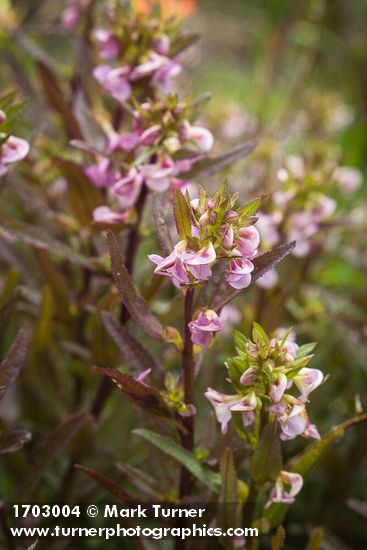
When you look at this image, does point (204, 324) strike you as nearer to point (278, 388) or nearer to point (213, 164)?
point (278, 388)

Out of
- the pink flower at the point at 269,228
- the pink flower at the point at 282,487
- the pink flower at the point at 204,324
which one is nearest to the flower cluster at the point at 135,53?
the pink flower at the point at 269,228

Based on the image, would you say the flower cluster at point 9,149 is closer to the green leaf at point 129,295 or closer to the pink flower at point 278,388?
the green leaf at point 129,295

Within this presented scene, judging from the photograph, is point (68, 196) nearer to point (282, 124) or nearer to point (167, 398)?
point (167, 398)

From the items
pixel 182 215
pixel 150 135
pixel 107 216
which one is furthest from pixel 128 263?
pixel 182 215

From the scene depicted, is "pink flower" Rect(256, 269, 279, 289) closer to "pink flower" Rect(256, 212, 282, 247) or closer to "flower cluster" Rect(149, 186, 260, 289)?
"pink flower" Rect(256, 212, 282, 247)

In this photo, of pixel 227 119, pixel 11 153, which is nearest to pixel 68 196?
pixel 11 153

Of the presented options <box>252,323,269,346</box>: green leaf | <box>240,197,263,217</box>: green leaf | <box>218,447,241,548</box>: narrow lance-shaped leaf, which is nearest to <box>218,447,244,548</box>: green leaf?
<box>218,447,241,548</box>: narrow lance-shaped leaf
